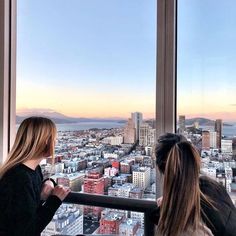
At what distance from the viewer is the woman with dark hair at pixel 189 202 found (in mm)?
1184

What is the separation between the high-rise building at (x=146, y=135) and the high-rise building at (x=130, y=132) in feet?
0.15

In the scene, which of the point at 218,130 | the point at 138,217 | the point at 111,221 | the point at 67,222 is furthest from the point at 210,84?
the point at 67,222

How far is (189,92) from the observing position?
1806 mm

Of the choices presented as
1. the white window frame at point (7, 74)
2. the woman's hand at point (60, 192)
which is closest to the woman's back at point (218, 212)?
the woman's hand at point (60, 192)

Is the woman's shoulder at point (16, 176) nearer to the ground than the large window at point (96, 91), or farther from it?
nearer to the ground

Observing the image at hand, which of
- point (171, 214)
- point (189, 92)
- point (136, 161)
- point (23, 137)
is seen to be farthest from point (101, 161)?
point (171, 214)

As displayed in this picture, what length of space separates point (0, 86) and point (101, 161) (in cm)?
96

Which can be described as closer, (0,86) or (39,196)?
(39,196)

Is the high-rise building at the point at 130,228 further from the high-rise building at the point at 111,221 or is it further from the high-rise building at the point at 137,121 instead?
the high-rise building at the point at 137,121

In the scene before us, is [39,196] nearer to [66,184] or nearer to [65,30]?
[66,184]

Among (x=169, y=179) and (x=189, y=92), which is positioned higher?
(x=189, y=92)

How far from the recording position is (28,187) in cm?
153

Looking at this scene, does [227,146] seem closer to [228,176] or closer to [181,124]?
[228,176]

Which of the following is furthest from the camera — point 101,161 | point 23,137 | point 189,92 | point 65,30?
point 65,30
